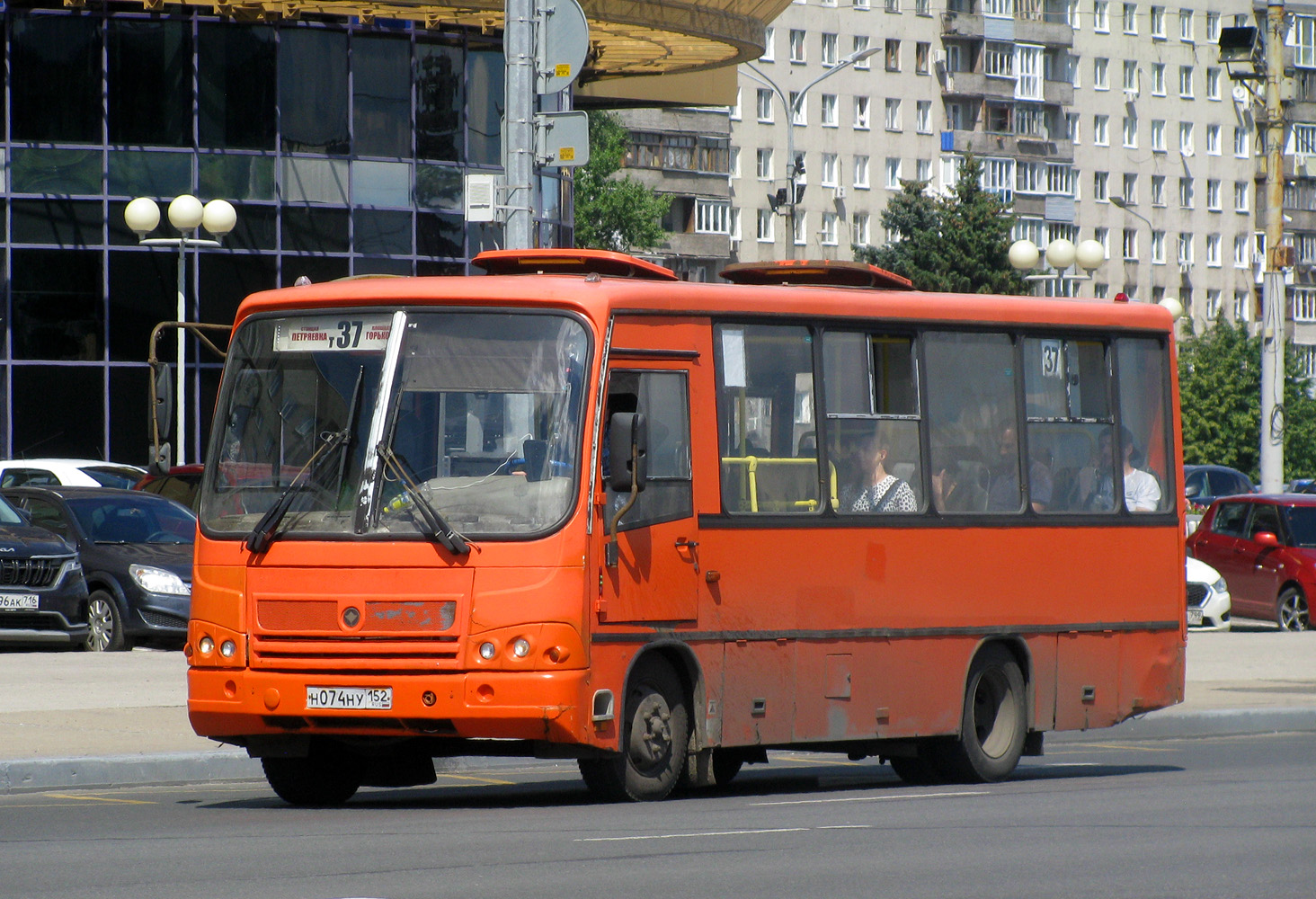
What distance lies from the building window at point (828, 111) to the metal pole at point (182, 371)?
65489mm

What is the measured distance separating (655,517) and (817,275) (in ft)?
8.86

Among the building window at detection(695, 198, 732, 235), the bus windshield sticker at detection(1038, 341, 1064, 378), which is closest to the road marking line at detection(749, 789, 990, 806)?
the bus windshield sticker at detection(1038, 341, 1064, 378)

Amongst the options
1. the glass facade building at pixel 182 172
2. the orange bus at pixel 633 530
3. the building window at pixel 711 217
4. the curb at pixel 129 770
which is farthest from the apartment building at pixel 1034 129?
the curb at pixel 129 770

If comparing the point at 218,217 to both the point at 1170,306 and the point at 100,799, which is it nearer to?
the point at 1170,306

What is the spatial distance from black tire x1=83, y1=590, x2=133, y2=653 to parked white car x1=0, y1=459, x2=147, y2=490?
20.9 feet

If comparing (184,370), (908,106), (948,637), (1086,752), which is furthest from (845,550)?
(908,106)

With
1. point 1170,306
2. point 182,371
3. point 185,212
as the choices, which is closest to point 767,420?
A: point 1170,306

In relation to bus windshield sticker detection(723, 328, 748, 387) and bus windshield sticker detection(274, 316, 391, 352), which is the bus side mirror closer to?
bus windshield sticker detection(723, 328, 748, 387)

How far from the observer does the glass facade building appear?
41.3 m

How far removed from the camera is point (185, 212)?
36.0 meters

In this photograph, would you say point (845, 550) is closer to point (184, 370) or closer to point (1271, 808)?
point (1271, 808)

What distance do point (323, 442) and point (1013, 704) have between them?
184 inches

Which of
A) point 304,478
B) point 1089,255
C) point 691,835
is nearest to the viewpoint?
point 691,835

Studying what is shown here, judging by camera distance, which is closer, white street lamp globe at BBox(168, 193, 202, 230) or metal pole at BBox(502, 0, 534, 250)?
metal pole at BBox(502, 0, 534, 250)
